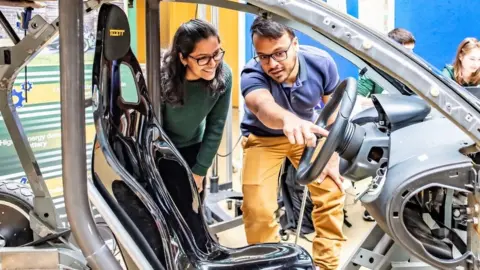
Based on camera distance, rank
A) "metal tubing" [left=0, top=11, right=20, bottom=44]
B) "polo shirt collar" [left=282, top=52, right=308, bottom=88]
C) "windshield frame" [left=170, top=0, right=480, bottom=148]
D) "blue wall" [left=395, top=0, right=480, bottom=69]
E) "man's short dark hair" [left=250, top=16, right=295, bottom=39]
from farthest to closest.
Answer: "blue wall" [left=395, top=0, right=480, bottom=69] → "polo shirt collar" [left=282, top=52, right=308, bottom=88] → "man's short dark hair" [left=250, top=16, right=295, bottom=39] → "metal tubing" [left=0, top=11, right=20, bottom=44] → "windshield frame" [left=170, top=0, right=480, bottom=148]

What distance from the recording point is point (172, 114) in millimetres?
2648

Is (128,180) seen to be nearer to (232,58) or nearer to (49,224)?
(49,224)

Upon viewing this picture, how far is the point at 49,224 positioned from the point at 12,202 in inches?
8.2

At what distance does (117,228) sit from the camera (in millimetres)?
1526

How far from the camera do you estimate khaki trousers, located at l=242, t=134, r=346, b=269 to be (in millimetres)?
2799

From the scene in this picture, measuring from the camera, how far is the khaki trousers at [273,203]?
2799mm

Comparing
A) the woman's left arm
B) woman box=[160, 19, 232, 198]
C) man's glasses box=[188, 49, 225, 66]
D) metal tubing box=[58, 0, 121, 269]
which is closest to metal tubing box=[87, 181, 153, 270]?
metal tubing box=[58, 0, 121, 269]

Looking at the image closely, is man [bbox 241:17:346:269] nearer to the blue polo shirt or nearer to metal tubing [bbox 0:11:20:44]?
the blue polo shirt

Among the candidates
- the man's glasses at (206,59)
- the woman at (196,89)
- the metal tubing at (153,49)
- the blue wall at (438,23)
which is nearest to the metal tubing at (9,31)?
the metal tubing at (153,49)

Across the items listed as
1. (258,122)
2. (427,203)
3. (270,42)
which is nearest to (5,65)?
(270,42)

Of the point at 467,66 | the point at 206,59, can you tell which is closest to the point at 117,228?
the point at 206,59

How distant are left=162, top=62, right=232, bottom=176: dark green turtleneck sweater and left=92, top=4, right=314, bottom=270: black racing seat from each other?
78cm

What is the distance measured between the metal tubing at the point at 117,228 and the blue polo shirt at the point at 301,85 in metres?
1.27

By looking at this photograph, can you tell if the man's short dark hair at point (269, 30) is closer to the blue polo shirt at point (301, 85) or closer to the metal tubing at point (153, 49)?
the blue polo shirt at point (301, 85)
